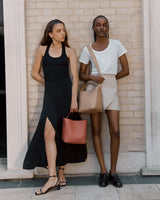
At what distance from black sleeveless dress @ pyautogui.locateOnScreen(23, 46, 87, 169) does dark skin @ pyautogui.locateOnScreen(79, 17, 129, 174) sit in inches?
11.4

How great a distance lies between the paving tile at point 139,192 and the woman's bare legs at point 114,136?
0.34m

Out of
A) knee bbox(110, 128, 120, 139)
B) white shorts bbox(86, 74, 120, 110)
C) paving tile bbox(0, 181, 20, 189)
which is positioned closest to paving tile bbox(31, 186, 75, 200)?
paving tile bbox(0, 181, 20, 189)

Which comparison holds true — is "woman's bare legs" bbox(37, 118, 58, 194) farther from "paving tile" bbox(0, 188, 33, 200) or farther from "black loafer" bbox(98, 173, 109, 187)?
"black loafer" bbox(98, 173, 109, 187)

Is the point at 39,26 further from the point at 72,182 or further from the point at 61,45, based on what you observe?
the point at 72,182

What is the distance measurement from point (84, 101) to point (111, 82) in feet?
1.59

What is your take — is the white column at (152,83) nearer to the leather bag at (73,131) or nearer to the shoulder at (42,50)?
the leather bag at (73,131)

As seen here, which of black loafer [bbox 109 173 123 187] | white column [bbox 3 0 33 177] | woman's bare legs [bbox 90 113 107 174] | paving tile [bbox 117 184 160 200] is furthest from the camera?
white column [bbox 3 0 33 177]

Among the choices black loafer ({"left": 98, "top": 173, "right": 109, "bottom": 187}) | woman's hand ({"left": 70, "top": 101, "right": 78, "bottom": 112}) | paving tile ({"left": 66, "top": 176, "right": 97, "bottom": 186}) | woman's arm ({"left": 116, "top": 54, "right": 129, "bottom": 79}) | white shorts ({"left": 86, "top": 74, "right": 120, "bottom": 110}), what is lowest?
paving tile ({"left": 66, "top": 176, "right": 97, "bottom": 186})

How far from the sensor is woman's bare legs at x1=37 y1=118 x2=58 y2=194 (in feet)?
11.5

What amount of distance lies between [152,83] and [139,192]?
1536 millimetres

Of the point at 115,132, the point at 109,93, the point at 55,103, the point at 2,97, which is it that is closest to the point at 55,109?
the point at 55,103

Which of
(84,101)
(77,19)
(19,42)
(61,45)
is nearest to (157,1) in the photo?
(77,19)

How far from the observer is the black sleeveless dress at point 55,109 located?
3.66 metres

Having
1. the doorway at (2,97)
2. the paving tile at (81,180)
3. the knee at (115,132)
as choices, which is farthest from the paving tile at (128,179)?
the doorway at (2,97)
